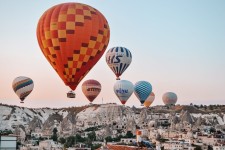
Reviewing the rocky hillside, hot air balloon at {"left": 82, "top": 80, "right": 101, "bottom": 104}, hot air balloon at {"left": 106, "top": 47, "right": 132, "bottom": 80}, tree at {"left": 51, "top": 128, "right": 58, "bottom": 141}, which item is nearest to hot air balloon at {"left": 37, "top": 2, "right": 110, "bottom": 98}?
hot air balloon at {"left": 106, "top": 47, "right": 132, "bottom": 80}

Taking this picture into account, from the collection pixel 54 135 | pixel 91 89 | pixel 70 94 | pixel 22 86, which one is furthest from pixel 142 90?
pixel 54 135

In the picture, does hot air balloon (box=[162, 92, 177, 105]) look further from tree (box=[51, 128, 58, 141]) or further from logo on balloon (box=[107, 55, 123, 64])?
logo on balloon (box=[107, 55, 123, 64])

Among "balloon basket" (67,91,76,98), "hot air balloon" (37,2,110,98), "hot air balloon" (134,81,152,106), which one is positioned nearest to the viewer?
"hot air balloon" (37,2,110,98)

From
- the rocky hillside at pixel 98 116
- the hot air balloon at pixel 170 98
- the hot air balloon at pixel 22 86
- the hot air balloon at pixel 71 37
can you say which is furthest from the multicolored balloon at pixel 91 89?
the rocky hillside at pixel 98 116

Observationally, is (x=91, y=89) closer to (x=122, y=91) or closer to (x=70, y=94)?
(x=122, y=91)

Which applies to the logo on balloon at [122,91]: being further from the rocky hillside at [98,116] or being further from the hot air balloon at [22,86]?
the rocky hillside at [98,116]

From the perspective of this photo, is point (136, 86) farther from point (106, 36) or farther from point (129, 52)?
point (106, 36)
